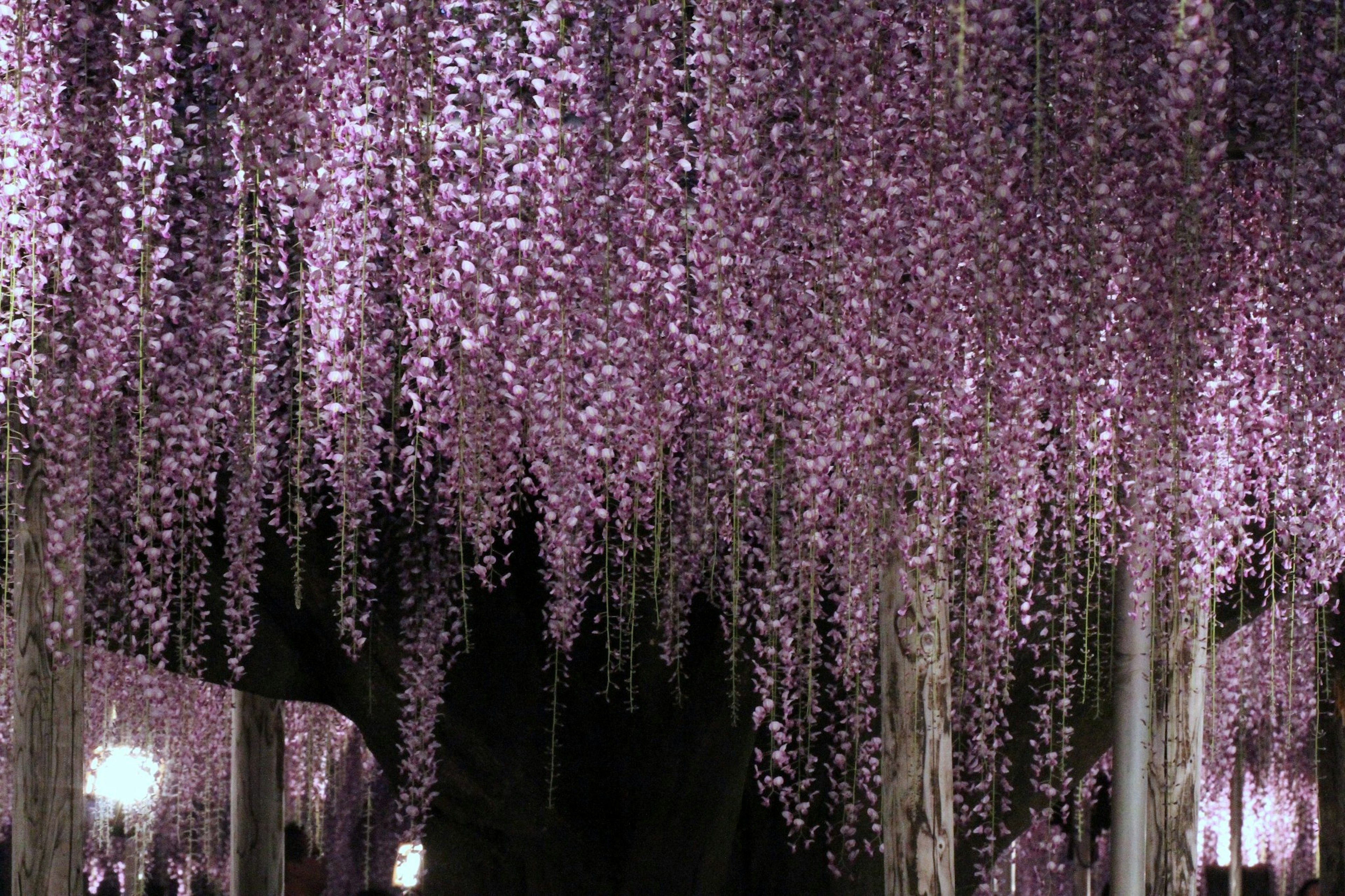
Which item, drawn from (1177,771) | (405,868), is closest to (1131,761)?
(1177,771)

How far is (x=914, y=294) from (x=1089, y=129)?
1.42 ft

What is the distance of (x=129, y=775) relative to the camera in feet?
22.0

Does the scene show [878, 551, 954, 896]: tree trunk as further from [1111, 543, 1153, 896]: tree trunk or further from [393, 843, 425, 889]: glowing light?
[393, 843, 425, 889]: glowing light

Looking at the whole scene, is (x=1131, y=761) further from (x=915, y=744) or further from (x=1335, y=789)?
(x=1335, y=789)

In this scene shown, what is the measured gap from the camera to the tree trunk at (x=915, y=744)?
350 centimetres

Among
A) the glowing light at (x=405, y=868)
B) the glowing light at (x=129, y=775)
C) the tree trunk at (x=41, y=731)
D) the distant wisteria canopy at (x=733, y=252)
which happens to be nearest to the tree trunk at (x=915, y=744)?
the distant wisteria canopy at (x=733, y=252)

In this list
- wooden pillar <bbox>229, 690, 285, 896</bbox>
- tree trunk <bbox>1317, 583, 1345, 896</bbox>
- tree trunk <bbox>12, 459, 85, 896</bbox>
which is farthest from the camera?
wooden pillar <bbox>229, 690, 285, 896</bbox>

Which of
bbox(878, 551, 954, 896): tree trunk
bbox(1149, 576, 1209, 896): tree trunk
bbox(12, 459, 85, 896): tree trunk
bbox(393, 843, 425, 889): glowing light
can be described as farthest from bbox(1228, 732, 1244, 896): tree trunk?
bbox(12, 459, 85, 896): tree trunk

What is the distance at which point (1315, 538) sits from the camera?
334 centimetres

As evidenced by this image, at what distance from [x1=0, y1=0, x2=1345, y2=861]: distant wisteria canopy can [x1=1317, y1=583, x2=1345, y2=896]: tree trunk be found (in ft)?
6.99

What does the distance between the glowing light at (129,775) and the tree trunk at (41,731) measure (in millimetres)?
3119

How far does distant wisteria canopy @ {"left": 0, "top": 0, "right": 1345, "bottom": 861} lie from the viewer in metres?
2.94

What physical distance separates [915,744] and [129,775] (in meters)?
4.28

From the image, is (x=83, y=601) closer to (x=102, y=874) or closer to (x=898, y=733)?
(x=898, y=733)
